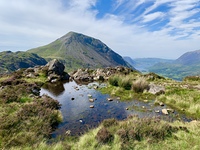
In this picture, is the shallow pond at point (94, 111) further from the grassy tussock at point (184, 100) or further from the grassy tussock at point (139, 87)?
the grassy tussock at point (139, 87)

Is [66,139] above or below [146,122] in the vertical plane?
below

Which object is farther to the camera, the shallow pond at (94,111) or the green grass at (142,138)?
the shallow pond at (94,111)

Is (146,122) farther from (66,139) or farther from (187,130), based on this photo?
(66,139)

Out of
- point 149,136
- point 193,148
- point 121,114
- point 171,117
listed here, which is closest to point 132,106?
point 121,114

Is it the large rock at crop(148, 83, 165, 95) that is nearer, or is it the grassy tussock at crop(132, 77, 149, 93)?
the large rock at crop(148, 83, 165, 95)

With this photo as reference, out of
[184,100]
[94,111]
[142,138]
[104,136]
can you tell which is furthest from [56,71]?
[142,138]

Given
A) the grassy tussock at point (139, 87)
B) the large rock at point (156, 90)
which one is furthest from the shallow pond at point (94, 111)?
the grassy tussock at point (139, 87)

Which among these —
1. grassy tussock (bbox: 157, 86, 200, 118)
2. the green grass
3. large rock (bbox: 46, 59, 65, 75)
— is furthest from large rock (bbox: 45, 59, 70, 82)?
the green grass

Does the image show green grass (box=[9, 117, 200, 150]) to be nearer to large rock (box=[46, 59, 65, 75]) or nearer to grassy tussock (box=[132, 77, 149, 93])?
grassy tussock (box=[132, 77, 149, 93])

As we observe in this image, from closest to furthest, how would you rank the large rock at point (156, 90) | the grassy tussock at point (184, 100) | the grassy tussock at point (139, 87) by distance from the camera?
the grassy tussock at point (184, 100)
the large rock at point (156, 90)
the grassy tussock at point (139, 87)

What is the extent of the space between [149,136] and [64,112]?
675 centimetres

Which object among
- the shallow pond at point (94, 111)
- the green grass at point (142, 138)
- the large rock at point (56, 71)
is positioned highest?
the large rock at point (56, 71)

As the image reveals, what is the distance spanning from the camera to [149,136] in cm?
768

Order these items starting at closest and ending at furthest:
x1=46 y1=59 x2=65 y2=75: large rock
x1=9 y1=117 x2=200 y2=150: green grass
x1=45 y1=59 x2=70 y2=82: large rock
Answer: x1=9 y1=117 x2=200 y2=150: green grass < x1=45 y1=59 x2=70 y2=82: large rock < x1=46 y1=59 x2=65 y2=75: large rock
